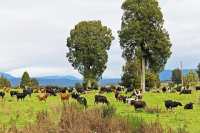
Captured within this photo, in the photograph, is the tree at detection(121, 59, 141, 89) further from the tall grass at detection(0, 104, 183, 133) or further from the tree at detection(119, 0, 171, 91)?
the tall grass at detection(0, 104, 183, 133)

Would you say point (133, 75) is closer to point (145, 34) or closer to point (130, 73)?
point (130, 73)

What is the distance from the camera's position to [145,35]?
230ft

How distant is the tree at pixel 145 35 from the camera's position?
7000 cm

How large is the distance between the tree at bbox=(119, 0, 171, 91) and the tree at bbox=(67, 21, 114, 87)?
22614mm

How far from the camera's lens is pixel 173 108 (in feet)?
124

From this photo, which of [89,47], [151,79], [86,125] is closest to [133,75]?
[151,79]

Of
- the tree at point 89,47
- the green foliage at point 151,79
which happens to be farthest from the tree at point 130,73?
the tree at point 89,47

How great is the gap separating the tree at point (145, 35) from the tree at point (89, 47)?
74.2 feet

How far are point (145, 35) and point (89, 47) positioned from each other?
84.9 feet

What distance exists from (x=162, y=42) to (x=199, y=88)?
31.1 feet

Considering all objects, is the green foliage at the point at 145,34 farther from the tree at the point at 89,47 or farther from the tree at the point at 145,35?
the tree at the point at 89,47

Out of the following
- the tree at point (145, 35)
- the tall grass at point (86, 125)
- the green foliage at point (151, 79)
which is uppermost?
the tree at point (145, 35)

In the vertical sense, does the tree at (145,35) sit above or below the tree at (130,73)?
above

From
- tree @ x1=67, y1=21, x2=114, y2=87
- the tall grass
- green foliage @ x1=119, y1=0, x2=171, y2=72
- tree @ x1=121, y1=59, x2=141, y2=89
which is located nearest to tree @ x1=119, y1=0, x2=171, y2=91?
green foliage @ x1=119, y1=0, x2=171, y2=72
